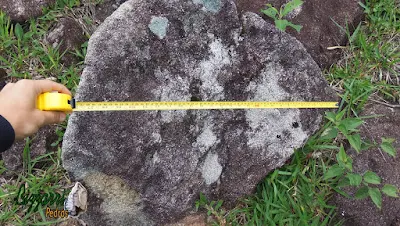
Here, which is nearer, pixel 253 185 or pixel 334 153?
pixel 253 185

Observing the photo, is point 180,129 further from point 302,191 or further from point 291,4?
point 291,4

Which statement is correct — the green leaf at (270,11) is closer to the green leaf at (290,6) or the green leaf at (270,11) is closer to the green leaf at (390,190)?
the green leaf at (290,6)

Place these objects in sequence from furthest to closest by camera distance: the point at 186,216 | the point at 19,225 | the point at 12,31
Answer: the point at 12,31
the point at 19,225
the point at 186,216

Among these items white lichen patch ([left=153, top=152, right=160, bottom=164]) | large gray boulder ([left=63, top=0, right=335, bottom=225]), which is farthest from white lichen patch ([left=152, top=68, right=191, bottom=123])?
white lichen patch ([left=153, top=152, right=160, bottom=164])

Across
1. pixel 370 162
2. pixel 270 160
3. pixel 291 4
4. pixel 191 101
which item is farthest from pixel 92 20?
pixel 370 162

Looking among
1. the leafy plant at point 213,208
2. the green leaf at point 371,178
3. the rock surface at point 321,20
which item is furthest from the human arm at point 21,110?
the green leaf at point 371,178

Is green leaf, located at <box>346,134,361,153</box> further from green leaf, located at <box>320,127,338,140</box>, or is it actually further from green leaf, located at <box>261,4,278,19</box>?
green leaf, located at <box>261,4,278,19</box>

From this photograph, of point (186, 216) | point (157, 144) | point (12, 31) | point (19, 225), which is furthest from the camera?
point (12, 31)

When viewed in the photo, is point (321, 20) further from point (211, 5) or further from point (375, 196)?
point (375, 196)
